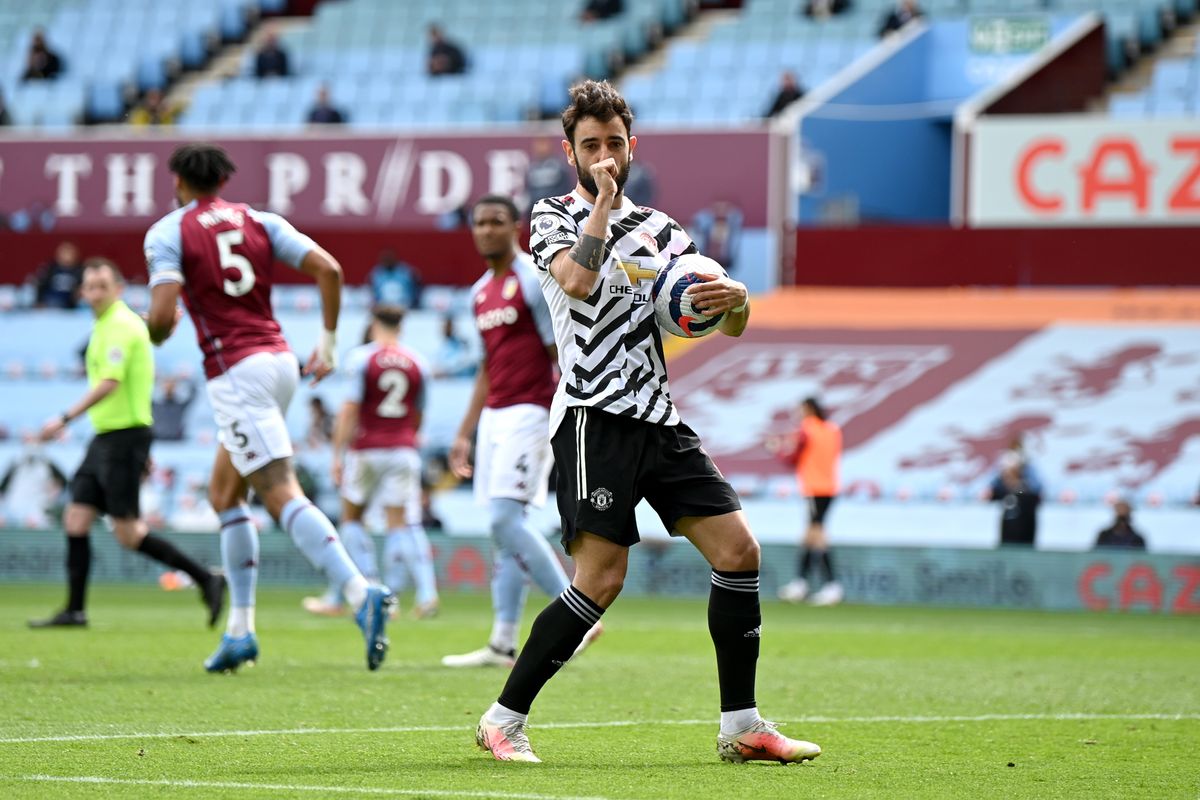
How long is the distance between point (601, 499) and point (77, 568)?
6.82 m

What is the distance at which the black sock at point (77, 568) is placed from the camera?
12180mm

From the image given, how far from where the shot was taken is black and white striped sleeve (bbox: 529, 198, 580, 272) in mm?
6211

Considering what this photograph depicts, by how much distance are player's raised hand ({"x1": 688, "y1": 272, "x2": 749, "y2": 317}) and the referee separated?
20.8 feet

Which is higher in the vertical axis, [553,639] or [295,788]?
[553,639]

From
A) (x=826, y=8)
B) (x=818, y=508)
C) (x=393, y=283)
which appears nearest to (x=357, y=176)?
(x=393, y=283)

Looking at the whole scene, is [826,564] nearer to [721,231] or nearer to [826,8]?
[721,231]

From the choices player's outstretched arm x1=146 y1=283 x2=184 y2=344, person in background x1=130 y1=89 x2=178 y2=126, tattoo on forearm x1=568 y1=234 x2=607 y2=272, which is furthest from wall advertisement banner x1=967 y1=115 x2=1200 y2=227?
tattoo on forearm x1=568 y1=234 x2=607 y2=272

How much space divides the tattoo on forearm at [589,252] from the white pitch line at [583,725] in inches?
82.5

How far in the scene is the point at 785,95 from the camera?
83.5 ft

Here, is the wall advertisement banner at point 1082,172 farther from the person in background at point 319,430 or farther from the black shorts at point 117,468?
the black shorts at point 117,468

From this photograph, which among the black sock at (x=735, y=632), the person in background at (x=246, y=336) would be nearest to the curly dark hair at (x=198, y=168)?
the person in background at (x=246, y=336)

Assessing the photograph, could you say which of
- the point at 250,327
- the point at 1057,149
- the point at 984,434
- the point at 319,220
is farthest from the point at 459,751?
the point at 319,220

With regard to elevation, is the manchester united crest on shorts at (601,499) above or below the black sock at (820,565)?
above

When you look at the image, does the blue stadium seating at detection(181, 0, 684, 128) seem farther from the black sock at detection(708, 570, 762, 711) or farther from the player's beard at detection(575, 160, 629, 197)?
the black sock at detection(708, 570, 762, 711)
